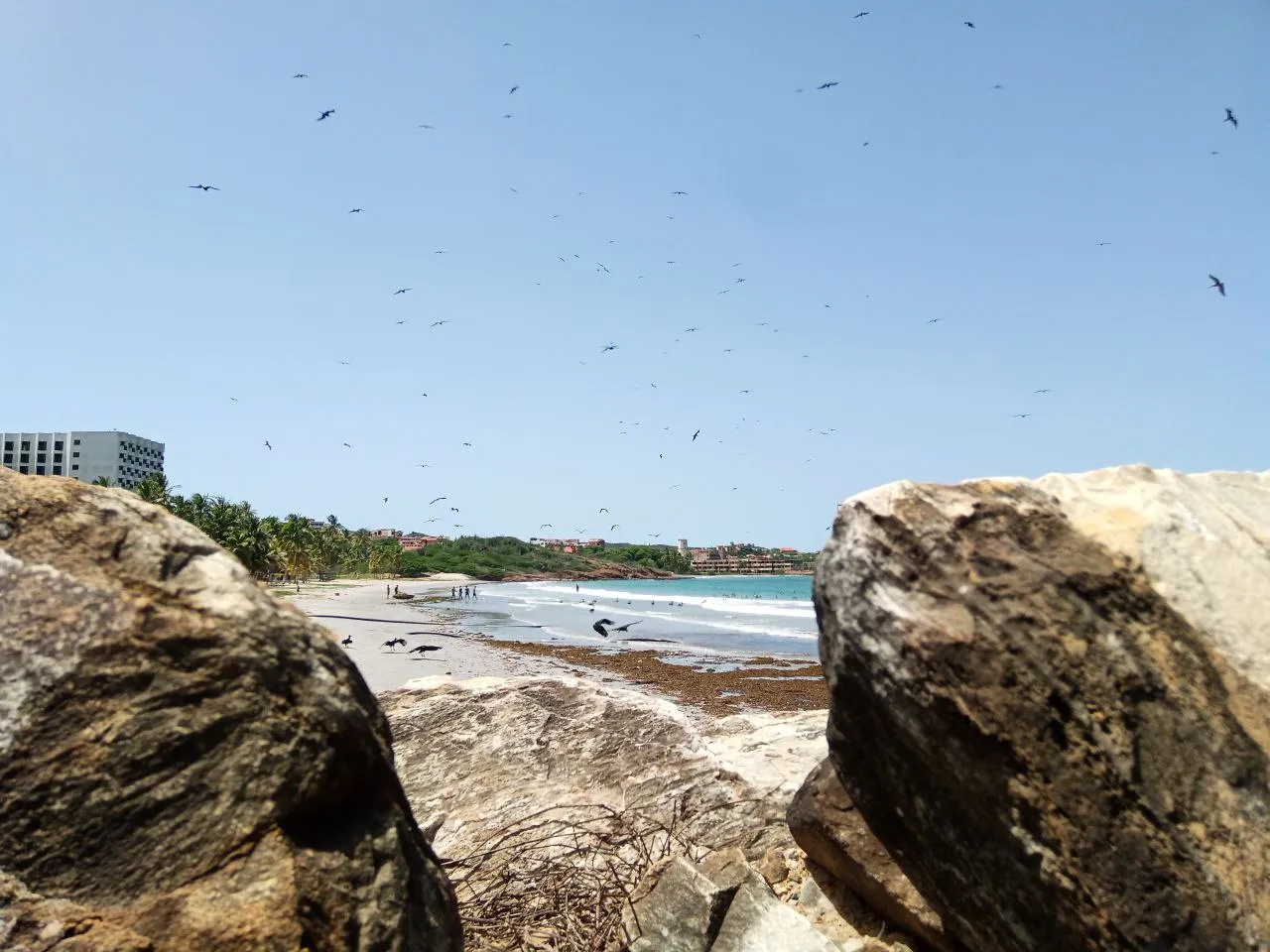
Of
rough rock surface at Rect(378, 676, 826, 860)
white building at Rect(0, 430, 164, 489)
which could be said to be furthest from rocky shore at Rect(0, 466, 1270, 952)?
white building at Rect(0, 430, 164, 489)

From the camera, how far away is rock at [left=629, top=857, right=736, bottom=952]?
3869 mm

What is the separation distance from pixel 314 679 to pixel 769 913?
89.4 inches

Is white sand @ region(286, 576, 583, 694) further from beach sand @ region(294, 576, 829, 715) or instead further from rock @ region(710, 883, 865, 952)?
rock @ region(710, 883, 865, 952)

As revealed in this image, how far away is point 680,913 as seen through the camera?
12.9 feet

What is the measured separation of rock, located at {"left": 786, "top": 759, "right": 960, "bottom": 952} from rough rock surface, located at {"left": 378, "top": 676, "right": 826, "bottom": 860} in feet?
2.95

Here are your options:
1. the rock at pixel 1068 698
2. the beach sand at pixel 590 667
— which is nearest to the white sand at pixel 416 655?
the beach sand at pixel 590 667

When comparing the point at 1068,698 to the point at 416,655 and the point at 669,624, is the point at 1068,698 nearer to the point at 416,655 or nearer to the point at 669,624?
the point at 416,655

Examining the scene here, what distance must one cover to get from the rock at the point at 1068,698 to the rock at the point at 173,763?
1.82 metres

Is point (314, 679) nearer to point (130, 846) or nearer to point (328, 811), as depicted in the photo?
point (328, 811)

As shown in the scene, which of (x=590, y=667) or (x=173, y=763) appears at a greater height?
(x=173, y=763)

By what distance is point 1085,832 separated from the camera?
275 centimetres

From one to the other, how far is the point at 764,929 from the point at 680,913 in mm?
375

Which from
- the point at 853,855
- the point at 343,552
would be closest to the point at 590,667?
the point at 853,855

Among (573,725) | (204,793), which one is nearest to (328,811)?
(204,793)
